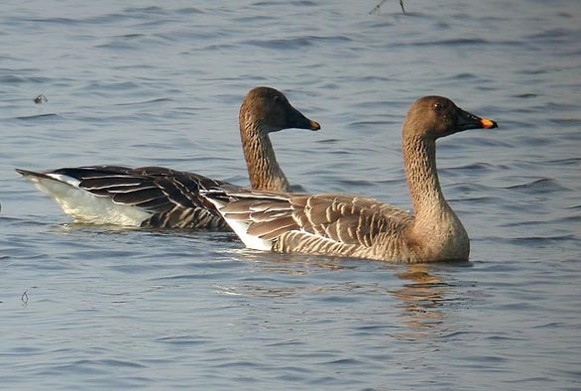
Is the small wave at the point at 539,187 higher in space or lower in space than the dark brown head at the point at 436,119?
lower

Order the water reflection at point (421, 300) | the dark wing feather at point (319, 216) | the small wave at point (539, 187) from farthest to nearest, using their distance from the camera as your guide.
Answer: the small wave at point (539, 187) → the dark wing feather at point (319, 216) → the water reflection at point (421, 300)

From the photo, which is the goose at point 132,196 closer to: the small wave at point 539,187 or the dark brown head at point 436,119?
the dark brown head at point 436,119

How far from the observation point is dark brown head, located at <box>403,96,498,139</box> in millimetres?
13688

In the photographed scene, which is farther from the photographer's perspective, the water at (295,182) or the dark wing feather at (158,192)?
the dark wing feather at (158,192)

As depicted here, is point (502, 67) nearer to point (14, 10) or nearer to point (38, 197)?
point (14, 10)

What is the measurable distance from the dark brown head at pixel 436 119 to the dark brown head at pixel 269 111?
2.00 metres

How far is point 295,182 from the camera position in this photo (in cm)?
1650

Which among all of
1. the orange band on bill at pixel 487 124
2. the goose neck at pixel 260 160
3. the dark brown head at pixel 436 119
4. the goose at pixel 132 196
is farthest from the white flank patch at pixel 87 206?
the orange band on bill at pixel 487 124

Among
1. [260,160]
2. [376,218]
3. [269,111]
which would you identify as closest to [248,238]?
A: [376,218]

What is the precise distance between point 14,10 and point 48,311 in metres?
13.4

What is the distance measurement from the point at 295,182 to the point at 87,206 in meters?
2.49

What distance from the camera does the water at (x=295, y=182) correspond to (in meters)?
10.1

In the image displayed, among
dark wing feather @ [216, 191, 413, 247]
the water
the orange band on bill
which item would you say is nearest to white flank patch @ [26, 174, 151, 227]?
the water

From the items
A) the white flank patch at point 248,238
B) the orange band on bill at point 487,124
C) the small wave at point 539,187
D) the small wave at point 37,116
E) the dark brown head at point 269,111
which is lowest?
the small wave at point 539,187
